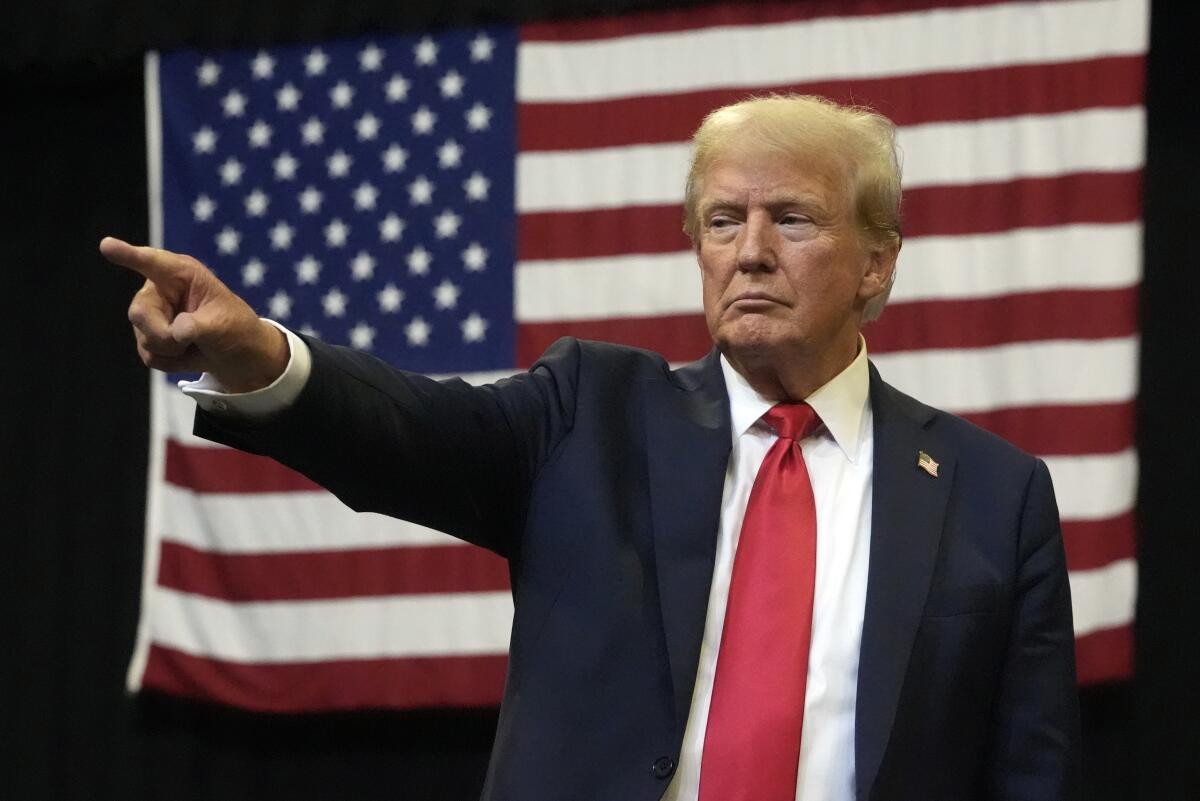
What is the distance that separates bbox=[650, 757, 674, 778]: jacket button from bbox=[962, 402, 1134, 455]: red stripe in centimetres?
183

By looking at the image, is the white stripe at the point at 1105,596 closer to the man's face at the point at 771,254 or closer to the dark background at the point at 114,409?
the dark background at the point at 114,409

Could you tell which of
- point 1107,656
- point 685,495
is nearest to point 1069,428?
point 1107,656

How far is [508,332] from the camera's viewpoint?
3469 mm

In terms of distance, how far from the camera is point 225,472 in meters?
3.56

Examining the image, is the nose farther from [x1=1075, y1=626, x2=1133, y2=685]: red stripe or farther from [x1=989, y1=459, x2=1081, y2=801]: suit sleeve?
[x1=1075, y1=626, x2=1133, y2=685]: red stripe

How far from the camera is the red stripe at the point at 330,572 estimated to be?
134 inches

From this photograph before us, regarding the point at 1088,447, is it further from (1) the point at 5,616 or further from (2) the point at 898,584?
(1) the point at 5,616

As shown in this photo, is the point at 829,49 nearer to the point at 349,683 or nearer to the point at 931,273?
the point at 931,273

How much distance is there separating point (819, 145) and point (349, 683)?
210 centimetres

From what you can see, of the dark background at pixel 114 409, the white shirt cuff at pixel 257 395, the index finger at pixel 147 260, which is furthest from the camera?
the dark background at pixel 114 409

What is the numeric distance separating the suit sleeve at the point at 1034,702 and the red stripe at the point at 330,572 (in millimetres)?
1771

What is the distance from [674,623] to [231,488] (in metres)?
2.18

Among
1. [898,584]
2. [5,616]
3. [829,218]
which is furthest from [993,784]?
[5,616]

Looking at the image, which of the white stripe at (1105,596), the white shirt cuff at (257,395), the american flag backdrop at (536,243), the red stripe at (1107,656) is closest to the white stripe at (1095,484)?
the american flag backdrop at (536,243)
